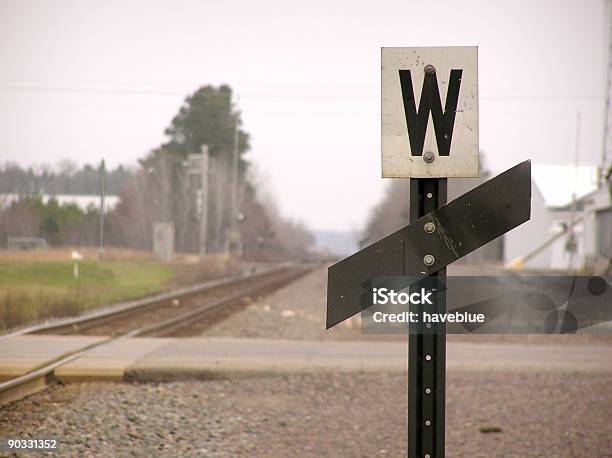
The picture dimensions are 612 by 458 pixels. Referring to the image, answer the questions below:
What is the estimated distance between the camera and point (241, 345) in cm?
1034

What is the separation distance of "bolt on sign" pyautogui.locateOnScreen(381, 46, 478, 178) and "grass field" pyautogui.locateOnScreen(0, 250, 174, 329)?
15.7 feet

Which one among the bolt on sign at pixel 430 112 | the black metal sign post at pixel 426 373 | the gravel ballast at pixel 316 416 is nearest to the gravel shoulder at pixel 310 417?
the gravel ballast at pixel 316 416

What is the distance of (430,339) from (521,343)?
9.57 metres

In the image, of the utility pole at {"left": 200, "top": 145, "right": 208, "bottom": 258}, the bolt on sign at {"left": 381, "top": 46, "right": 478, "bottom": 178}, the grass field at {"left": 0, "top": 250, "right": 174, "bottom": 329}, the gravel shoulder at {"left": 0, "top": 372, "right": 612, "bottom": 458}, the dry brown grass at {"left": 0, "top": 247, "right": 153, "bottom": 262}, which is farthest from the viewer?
the utility pole at {"left": 200, "top": 145, "right": 208, "bottom": 258}

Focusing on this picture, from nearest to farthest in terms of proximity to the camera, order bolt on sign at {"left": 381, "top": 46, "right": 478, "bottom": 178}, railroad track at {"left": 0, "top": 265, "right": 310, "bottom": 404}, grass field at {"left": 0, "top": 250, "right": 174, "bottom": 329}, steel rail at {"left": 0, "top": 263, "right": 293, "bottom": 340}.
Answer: bolt on sign at {"left": 381, "top": 46, "right": 478, "bottom": 178} < grass field at {"left": 0, "top": 250, "right": 174, "bottom": 329} < railroad track at {"left": 0, "top": 265, "right": 310, "bottom": 404} < steel rail at {"left": 0, "top": 263, "right": 293, "bottom": 340}

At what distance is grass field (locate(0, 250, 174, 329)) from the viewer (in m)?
6.34

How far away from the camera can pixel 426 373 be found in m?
2.38

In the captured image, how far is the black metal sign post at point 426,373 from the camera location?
235 centimetres

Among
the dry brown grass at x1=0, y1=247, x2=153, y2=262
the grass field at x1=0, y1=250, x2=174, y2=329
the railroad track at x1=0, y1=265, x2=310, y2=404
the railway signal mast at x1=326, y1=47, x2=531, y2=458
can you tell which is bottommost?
the railroad track at x1=0, y1=265, x2=310, y2=404

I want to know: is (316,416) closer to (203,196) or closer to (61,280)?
(61,280)

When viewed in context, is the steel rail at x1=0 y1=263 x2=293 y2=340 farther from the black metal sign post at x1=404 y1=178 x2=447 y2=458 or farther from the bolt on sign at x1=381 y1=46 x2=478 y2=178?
the bolt on sign at x1=381 y1=46 x2=478 y2=178

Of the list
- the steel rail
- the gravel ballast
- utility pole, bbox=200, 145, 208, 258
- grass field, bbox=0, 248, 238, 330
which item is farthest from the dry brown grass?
utility pole, bbox=200, 145, 208, 258

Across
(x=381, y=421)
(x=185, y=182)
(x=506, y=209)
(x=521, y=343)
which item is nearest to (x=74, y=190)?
(x=381, y=421)

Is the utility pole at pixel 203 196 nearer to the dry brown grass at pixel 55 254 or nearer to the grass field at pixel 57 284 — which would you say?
the grass field at pixel 57 284
